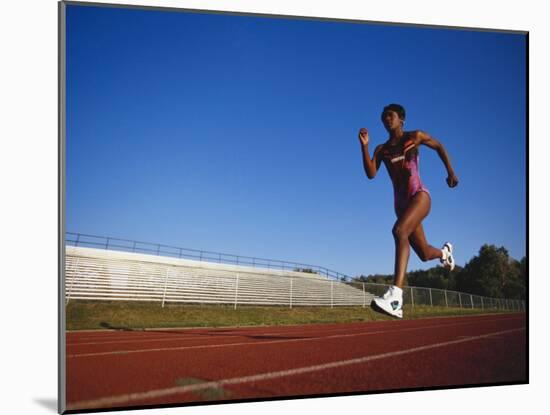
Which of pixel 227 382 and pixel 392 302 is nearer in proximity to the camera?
pixel 227 382

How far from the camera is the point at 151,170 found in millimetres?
7078

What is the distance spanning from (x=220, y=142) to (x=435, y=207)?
8.29 ft

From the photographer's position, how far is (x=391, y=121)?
8.05m

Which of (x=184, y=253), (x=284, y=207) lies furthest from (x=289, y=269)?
(x=184, y=253)

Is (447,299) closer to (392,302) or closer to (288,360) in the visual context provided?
(392,302)

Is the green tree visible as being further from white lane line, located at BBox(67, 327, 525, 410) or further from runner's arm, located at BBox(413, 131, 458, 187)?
runner's arm, located at BBox(413, 131, 458, 187)

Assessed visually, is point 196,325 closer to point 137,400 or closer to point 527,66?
point 137,400

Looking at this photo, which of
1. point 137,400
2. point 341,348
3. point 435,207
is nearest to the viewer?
point 137,400

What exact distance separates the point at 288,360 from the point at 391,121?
284 cm

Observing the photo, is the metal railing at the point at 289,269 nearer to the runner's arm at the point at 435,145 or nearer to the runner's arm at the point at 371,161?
the runner's arm at the point at 371,161

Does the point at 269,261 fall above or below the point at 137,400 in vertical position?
above

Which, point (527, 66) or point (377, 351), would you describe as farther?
point (527, 66)

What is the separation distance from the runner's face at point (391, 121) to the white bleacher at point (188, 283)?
1782mm

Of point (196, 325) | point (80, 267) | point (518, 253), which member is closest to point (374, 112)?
point (518, 253)
